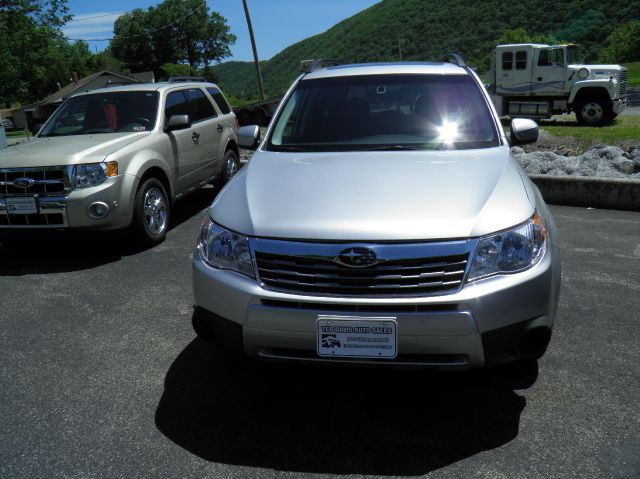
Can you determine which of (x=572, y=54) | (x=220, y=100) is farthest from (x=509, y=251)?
(x=572, y=54)

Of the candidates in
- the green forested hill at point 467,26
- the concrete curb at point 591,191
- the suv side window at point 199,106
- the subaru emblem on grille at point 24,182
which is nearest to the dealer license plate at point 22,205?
the subaru emblem on grille at point 24,182

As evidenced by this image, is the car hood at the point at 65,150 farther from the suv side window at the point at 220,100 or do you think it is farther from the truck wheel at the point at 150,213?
the suv side window at the point at 220,100

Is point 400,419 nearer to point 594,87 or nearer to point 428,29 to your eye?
point 594,87

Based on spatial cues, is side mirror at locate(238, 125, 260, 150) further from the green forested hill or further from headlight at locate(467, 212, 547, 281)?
the green forested hill

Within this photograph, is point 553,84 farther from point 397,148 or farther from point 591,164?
point 397,148

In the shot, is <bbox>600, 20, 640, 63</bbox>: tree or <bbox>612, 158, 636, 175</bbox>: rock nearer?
<bbox>612, 158, 636, 175</bbox>: rock

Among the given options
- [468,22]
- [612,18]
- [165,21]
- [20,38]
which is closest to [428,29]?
[468,22]

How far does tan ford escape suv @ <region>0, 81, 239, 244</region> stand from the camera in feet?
18.4

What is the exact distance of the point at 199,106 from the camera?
7.96 m

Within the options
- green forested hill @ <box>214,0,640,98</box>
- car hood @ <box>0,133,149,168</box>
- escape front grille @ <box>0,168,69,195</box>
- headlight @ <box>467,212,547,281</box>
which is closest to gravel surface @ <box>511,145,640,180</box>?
car hood @ <box>0,133,149,168</box>

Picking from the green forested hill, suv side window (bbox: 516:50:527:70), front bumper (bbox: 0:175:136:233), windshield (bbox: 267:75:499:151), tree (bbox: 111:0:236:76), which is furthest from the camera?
tree (bbox: 111:0:236:76)

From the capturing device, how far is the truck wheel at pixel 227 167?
27.6ft

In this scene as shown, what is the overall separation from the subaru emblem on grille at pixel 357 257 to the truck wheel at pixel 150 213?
12.8ft

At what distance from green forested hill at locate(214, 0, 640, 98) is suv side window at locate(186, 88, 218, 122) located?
66463 millimetres
